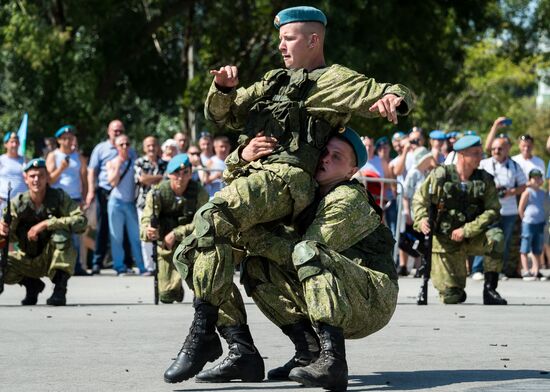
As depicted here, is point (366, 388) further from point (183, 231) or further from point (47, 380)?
point (183, 231)

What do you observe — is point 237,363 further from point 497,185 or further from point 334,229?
point 497,185

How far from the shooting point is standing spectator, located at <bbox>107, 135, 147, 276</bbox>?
18.6 m

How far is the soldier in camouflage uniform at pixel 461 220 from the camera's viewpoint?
13.6m

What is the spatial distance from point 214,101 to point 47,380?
1663mm

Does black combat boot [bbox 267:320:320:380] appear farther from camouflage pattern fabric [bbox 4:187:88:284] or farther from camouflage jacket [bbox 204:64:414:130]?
camouflage pattern fabric [bbox 4:187:88:284]

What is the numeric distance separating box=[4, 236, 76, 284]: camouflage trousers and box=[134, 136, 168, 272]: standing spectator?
4.70 meters

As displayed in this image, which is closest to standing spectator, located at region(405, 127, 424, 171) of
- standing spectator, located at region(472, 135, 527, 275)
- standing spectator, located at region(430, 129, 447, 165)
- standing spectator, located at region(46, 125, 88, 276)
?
standing spectator, located at region(430, 129, 447, 165)

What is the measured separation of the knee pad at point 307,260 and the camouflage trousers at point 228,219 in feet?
0.96

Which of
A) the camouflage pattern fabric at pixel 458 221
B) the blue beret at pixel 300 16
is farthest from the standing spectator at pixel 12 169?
the blue beret at pixel 300 16

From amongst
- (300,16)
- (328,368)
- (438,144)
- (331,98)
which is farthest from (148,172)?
(328,368)

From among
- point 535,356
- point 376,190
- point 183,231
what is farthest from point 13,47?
point 535,356

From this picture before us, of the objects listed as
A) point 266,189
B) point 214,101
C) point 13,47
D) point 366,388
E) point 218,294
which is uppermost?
point 13,47

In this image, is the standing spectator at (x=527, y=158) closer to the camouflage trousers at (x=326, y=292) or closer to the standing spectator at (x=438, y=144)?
the standing spectator at (x=438, y=144)

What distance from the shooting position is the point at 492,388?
7168mm
